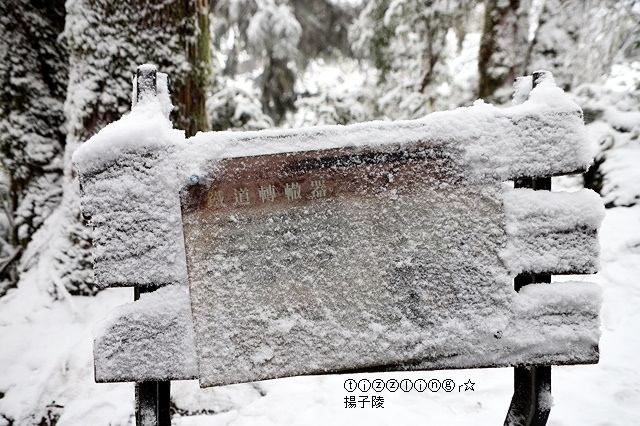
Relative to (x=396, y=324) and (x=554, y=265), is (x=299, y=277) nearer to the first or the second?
(x=396, y=324)

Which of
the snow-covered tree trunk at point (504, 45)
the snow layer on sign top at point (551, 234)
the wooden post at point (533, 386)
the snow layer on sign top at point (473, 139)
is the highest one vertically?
the snow-covered tree trunk at point (504, 45)

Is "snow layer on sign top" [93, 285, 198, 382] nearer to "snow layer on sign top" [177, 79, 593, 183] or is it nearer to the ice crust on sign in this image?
the ice crust on sign

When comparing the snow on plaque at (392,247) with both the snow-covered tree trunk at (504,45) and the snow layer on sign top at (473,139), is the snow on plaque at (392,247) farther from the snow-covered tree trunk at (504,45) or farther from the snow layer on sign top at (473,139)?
the snow-covered tree trunk at (504,45)

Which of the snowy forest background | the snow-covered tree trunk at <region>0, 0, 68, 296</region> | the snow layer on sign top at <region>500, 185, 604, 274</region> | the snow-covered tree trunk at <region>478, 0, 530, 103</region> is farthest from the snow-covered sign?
the snow-covered tree trunk at <region>478, 0, 530, 103</region>

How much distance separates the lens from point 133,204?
3.96 feet

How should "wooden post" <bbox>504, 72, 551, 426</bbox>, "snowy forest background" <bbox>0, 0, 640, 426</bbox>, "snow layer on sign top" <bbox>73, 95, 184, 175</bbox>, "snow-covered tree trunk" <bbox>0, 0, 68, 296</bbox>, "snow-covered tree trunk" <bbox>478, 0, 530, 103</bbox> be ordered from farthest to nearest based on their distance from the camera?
"snow-covered tree trunk" <bbox>478, 0, 530, 103</bbox> → "snow-covered tree trunk" <bbox>0, 0, 68, 296</bbox> → "snowy forest background" <bbox>0, 0, 640, 426</bbox> → "wooden post" <bbox>504, 72, 551, 426</bbox> → "snow layer on sign top" <bbox>73, 95, 184, 175</bbox>

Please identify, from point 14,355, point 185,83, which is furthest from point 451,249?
point 14,355

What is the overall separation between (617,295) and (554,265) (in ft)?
7.07

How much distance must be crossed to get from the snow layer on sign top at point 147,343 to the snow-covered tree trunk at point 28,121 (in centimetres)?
216

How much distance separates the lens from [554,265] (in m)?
1.23

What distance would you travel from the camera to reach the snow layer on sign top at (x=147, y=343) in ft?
3.96

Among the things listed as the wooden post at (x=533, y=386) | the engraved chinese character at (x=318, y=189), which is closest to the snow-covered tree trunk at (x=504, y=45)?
the wooden post at (x=533, y=386)

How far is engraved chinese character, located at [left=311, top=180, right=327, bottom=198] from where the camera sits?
4.06 ft

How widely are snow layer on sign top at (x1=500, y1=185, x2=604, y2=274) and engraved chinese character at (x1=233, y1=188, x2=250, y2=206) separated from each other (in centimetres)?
85
